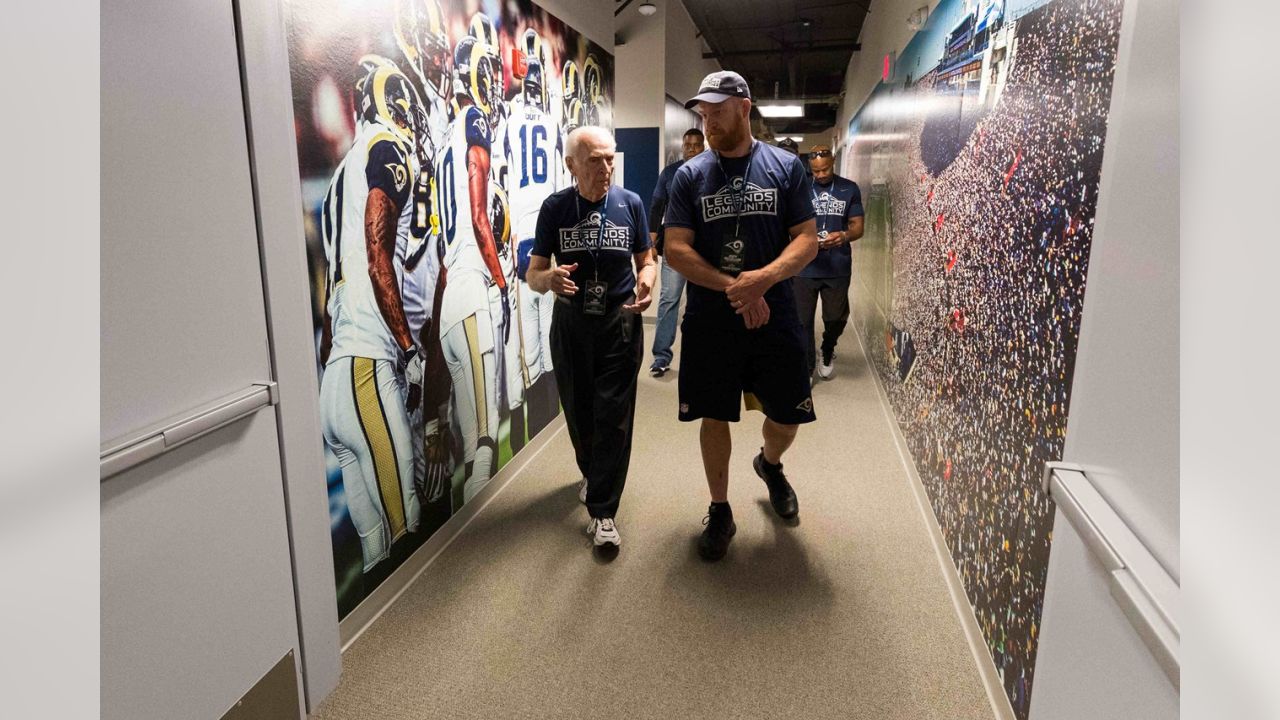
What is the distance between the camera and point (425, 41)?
2277 millimetres

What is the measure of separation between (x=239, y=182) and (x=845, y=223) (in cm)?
382

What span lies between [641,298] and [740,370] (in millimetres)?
465

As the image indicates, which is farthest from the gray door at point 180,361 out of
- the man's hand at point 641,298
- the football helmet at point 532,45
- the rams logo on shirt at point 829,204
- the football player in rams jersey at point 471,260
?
the rams logo on shirt at point 829,204

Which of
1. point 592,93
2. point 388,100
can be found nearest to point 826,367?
point 592,93

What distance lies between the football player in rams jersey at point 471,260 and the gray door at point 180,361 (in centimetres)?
102

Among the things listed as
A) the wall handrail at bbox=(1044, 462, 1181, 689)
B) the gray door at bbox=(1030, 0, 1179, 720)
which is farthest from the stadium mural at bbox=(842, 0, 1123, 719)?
the wall handrail at bbox=(1044, 462, 1181, 689)

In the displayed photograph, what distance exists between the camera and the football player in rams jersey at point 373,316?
1.92 metres

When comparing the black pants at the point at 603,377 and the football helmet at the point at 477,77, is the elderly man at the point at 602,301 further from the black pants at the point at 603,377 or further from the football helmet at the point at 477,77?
the football helmet at the point at 477,77

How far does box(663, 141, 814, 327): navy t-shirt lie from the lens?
2254mm

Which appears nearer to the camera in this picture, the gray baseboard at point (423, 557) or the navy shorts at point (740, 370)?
the gray baseboard at point (423, 557)

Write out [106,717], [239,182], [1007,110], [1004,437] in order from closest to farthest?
[106,717] < [239,182] < [1004,437] < [1007,110]
